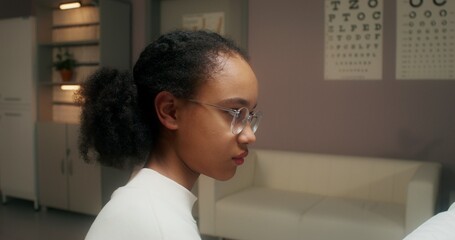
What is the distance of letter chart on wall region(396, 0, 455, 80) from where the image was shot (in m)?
3.19

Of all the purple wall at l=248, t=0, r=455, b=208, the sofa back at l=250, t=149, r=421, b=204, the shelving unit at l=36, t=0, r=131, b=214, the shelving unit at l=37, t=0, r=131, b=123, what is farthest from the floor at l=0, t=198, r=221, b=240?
the purple wall at l=248, t=0, r=455, b=208

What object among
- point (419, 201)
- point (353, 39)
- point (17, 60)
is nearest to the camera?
point (419, 201)

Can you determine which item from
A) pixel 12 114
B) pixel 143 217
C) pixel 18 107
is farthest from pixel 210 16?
pixel 143 217

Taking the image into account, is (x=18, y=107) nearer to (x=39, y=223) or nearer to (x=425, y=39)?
(x=39, y=223)

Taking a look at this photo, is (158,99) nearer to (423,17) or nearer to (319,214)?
(319,214)

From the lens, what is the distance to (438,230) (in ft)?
3.93

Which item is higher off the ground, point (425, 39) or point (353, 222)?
point (425, 39)

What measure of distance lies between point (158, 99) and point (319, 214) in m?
2.26

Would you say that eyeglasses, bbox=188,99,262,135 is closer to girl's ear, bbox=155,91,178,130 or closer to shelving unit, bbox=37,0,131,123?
girl's ear, bbox=155,91,178,130

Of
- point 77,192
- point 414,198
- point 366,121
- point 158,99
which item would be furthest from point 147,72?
point 77,192

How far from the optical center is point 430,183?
8.36 feet

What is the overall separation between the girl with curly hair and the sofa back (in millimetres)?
2593

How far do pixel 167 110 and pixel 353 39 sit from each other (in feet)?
9.73

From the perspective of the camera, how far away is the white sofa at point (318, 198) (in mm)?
2703
